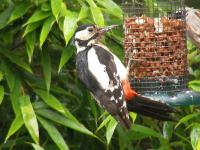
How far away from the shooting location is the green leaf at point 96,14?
165 inches

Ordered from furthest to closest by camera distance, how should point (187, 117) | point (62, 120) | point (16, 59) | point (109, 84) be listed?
point (16, 59)
point (62, 120)
point (187, 117)
point (109, 84)

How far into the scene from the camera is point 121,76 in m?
4.19

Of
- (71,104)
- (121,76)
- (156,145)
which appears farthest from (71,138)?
(121,76)

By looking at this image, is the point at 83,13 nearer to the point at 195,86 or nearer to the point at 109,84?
the point at 109,84

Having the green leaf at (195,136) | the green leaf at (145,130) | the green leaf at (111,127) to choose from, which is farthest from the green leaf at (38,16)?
the green leaf at (195,136)

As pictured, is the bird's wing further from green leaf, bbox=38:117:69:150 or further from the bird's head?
green leaf, bbox=38:117:69:150

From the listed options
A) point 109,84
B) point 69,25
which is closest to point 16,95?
point 69,25

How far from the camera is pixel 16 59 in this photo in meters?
4.54

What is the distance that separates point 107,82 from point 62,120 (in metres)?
0.54

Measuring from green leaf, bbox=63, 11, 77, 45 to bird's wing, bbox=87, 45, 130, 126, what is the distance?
143 mm

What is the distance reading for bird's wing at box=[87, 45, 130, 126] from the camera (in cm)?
396

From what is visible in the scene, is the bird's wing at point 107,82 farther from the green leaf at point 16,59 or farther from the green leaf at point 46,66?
the green leaf at point 16,59

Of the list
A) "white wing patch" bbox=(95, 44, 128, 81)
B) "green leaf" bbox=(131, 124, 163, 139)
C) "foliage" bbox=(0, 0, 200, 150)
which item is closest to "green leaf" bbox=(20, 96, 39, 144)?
"foliage" bbox=(0, 0, 200, 150)

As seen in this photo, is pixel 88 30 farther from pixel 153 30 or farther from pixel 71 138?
pixel 71 138
